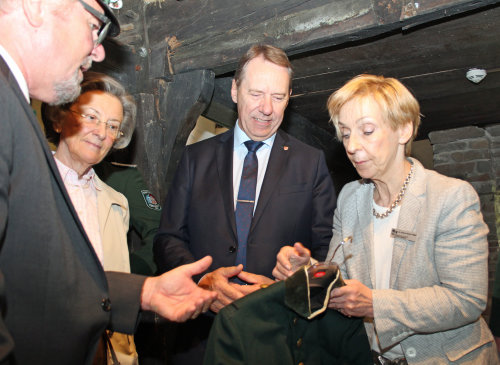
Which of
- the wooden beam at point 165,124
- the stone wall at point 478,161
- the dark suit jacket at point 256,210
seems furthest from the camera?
the stone wall at point 478,161

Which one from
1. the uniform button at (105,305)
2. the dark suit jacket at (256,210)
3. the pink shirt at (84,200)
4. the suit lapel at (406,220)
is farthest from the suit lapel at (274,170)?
the uniform button at (105,305)

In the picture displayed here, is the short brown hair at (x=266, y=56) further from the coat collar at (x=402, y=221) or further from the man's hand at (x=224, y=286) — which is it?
the man's hand at (x=224, y=286)

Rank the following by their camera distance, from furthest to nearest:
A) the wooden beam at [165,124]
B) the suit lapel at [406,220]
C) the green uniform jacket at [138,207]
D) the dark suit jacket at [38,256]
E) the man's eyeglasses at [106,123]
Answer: the wooden beam at [165,124], the green uniform jacket at [138,207], the man's eyeglasses at [106,123], the suit lapel at [406,220], the dark suit jacket at [38,256]

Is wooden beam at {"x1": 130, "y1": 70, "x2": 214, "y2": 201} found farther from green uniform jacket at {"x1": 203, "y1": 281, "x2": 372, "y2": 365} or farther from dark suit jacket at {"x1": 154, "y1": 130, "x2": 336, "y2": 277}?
green uniform jacket at {"x1": 203, "y1": 281, "x2": 372, "y2": 365}

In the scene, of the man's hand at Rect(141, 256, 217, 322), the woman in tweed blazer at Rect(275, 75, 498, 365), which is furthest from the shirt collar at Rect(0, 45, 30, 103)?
the woman in tweed blazer at Rect(275, 75, 498, 365)

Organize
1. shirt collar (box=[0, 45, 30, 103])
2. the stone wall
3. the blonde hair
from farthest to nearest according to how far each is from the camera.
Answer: the stone wall < the blonde hair < shirt collar (box=[0, 45, 30, 103])

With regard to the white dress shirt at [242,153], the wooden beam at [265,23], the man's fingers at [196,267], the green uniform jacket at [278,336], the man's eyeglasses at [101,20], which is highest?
the wooden beam at [265,23]

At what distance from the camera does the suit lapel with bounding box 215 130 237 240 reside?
2010 mm

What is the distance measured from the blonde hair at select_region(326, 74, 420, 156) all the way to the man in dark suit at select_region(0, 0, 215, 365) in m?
1.00

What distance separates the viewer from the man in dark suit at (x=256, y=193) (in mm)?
1957

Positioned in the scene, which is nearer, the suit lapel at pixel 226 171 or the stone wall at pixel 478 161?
the suit lapel at pixel 226 171

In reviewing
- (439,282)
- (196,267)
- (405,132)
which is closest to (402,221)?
(439,282)

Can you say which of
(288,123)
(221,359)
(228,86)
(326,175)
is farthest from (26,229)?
(288,123)

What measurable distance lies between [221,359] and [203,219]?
897 millimetres
